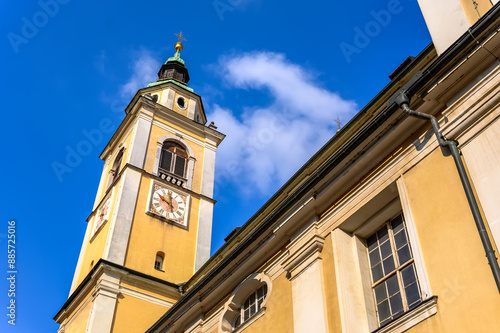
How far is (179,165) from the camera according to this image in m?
26.3

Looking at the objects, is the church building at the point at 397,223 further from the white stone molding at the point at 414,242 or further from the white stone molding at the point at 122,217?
the white stone molding at the point at 122,217

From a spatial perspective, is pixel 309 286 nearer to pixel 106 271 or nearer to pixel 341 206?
pixel 341 206

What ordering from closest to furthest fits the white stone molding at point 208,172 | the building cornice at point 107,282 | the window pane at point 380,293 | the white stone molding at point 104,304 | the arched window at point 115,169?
the window pane at point 380,293 → the white stone molding at point 104,304 → the building cornice at point 107,282 → the white stone molding at point 208,172 → the arched window at point 115,169

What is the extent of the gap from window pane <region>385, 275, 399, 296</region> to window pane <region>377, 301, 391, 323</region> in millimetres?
210

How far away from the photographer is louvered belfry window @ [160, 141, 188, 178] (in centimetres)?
2583

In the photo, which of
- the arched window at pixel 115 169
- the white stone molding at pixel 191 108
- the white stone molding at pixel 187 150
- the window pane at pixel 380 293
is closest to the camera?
the window pane at pixel 380 293

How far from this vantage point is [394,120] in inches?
386

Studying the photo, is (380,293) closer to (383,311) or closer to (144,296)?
(383,311)

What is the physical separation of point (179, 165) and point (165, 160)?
73cm

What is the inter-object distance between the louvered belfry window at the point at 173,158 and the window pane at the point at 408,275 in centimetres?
1786

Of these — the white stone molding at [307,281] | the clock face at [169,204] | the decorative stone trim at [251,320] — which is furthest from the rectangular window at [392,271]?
the clock face at [169,204]

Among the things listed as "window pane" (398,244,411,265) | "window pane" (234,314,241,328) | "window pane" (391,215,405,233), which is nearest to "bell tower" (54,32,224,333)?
"window pane" (234,314,241,328)

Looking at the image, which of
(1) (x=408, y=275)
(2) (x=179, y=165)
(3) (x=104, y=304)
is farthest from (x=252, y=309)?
(2) (x=179, y=165)

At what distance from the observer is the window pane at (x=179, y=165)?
26.0m
